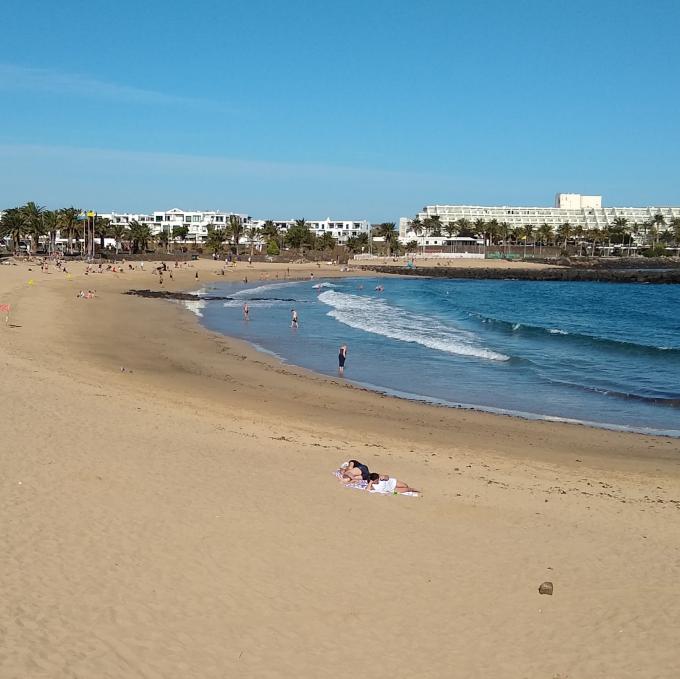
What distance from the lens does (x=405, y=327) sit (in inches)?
1601

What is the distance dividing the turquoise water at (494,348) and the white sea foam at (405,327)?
0.23ft

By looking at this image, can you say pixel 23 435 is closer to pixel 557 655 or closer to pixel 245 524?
pixel 245 524

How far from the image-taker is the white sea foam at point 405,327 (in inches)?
1262

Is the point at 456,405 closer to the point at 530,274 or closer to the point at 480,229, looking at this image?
the point at 530,274

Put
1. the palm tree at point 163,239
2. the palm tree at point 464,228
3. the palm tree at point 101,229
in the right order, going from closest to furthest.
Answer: the palm tree at point 101,229
the palm tree at point 163,239
the palm tree at point 464,228

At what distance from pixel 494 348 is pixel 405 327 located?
880 cm

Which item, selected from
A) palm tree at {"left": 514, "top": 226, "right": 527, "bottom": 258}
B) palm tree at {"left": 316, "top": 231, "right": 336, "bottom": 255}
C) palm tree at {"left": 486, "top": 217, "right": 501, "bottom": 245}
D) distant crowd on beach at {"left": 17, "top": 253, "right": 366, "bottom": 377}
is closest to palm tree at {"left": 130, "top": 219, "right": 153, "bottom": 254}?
distant crowd on beach at {"left": 17, "top": 253, "right": 366, "bottom": 377}

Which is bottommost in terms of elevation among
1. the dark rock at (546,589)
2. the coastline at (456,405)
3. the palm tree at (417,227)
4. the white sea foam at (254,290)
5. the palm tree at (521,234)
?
the coastline at (456,405)

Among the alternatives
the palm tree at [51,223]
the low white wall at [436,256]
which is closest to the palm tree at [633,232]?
the low white wall at [436,256]

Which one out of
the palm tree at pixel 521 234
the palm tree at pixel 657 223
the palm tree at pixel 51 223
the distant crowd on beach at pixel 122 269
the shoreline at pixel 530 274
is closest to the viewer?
the distant crowd on beach at pixel 122 269

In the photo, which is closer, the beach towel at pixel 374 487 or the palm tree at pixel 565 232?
the beach towel at pixel 374 487

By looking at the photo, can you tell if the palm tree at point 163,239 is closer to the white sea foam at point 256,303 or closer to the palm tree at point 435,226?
the palm tree at point 435,226

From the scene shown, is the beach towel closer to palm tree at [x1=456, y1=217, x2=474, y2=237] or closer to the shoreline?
the shoreline

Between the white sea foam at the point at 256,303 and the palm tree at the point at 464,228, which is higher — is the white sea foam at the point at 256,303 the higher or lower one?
the lower one
